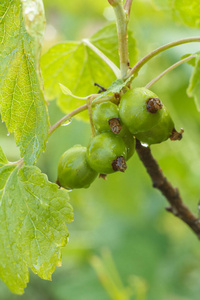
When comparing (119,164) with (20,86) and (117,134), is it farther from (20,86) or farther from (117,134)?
(20,86)

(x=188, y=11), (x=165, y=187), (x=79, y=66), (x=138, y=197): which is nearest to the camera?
(x=165, y=187)

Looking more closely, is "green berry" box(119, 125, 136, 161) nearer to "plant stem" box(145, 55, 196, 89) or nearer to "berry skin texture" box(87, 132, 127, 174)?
"berry skin texture" box(87, 132, 127, 174)

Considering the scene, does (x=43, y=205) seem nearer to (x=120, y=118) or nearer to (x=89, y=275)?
(x=120, y=118)

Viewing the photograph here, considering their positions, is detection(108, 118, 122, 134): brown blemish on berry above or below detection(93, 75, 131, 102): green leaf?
below

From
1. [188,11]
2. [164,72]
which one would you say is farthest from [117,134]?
[188,11]

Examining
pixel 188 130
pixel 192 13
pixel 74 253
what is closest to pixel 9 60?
pixel 192 13

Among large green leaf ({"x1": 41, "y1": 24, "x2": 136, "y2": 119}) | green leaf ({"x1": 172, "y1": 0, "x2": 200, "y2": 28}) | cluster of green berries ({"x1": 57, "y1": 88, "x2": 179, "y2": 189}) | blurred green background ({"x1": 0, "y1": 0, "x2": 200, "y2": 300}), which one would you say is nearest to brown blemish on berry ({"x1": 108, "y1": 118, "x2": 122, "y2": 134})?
cluster of green berries ({"x1": 57, "y1": 88, "x2": 179, "y2": 189})
